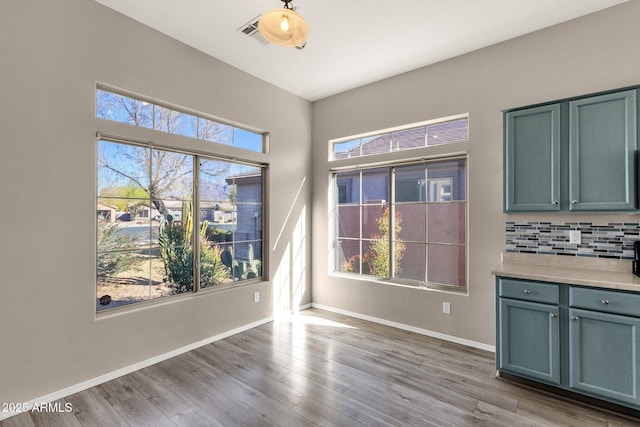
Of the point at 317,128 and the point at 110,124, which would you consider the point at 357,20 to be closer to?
the point at 317,128

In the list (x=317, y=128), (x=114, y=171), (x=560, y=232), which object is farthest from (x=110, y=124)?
(x=560, y=232)

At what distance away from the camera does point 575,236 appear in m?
2.71

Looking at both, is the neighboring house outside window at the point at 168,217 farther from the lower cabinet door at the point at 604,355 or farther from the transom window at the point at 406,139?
the lower cabinet door at the point at 604,355

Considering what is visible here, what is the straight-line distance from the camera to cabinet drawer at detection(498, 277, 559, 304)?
2354mm

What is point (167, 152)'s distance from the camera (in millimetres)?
3086

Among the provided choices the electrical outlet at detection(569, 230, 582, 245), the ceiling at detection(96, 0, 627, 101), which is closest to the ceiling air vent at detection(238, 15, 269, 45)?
the ceiling at detection(96, 0, 627, 101)

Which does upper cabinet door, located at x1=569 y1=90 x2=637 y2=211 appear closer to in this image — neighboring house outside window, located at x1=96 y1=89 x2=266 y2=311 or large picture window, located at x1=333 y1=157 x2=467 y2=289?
large picture window, located at x1=333 y1=157 x2=467 y2=289

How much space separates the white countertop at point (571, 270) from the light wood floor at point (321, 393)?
915 mm

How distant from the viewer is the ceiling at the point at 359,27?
256cm

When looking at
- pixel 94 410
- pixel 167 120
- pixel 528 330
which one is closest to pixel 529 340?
pixel 528 330

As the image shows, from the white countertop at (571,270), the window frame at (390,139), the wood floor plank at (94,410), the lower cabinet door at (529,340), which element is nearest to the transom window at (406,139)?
the window frame at (390,139)

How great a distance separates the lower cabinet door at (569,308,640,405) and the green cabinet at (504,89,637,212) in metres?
0.85

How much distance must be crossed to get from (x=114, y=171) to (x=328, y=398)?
263 centimetres

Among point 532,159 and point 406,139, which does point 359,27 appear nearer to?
point 406,139
